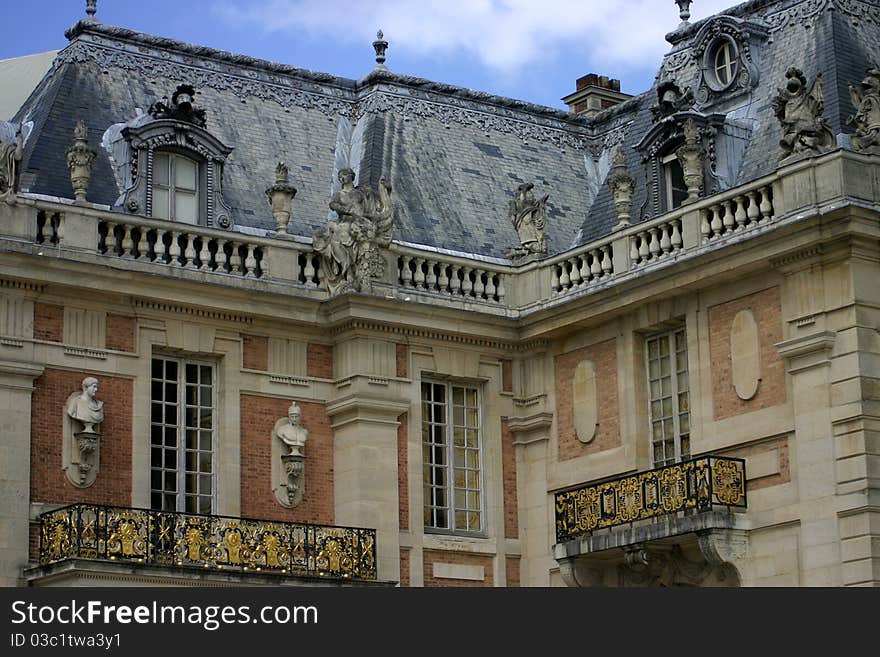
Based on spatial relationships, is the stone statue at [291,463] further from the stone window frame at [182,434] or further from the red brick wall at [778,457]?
the red brick wall at [778,457]

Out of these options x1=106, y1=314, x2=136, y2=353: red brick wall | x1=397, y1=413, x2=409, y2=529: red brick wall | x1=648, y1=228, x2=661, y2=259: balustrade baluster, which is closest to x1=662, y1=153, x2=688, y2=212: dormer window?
x1=648, y1=228, x2=661, y2=259: balustrade baluster

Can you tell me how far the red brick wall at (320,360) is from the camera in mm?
28891

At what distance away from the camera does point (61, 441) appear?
2684cm

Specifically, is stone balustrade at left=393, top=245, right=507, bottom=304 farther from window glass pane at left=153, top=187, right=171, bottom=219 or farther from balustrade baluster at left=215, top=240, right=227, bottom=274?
window glass pane at left=153, top=187, right=171, bottom=219

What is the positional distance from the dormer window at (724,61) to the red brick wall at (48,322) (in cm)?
919

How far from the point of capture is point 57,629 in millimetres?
19297

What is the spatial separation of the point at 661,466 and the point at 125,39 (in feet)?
29.2

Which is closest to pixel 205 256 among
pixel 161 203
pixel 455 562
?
pixel 161 203

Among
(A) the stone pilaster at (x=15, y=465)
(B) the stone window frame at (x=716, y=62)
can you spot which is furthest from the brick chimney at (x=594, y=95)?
(A) the stone pilaster at (x=15, y=465)

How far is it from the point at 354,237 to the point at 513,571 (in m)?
4.49

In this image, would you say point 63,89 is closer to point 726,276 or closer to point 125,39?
point 125,39

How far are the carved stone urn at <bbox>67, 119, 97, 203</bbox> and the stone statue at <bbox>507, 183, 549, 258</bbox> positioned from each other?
5.51 meters

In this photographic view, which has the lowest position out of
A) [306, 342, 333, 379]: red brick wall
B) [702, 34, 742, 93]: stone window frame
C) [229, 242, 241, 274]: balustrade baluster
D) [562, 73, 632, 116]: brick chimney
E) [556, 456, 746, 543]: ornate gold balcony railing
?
[556, 456, 746, 543]: ornate gold balcony railing

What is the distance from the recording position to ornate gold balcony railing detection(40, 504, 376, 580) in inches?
1018
